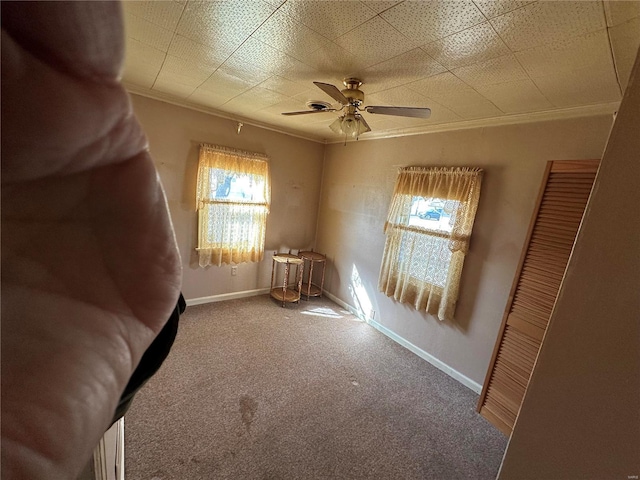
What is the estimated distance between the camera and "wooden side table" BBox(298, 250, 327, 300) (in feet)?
12.1

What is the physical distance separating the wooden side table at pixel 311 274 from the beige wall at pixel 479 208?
612mm

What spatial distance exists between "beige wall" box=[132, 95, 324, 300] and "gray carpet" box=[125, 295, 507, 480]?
737 millimetres

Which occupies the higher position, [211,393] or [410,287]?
[410,287]

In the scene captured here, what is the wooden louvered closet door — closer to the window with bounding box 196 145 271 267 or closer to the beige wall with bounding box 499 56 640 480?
the beige wall with bounding box 499 56 640 480

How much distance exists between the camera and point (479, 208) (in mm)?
2205

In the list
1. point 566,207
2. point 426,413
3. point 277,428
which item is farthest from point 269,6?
point 426,413

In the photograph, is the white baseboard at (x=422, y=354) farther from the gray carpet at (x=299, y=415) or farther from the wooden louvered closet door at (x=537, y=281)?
the wooden louvered closet door at (x=537, y=281)

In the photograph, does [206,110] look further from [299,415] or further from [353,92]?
[299,415]

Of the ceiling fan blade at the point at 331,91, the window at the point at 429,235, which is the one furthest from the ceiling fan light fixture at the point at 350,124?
the window at the point at 429,235

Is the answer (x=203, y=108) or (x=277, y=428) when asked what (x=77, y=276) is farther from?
(x=203, y=108)

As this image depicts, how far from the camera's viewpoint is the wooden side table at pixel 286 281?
3.46m

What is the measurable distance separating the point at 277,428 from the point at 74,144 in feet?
6.43

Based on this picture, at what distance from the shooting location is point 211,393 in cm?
190

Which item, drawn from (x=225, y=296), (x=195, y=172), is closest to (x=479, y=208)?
(x=195, y=172)
